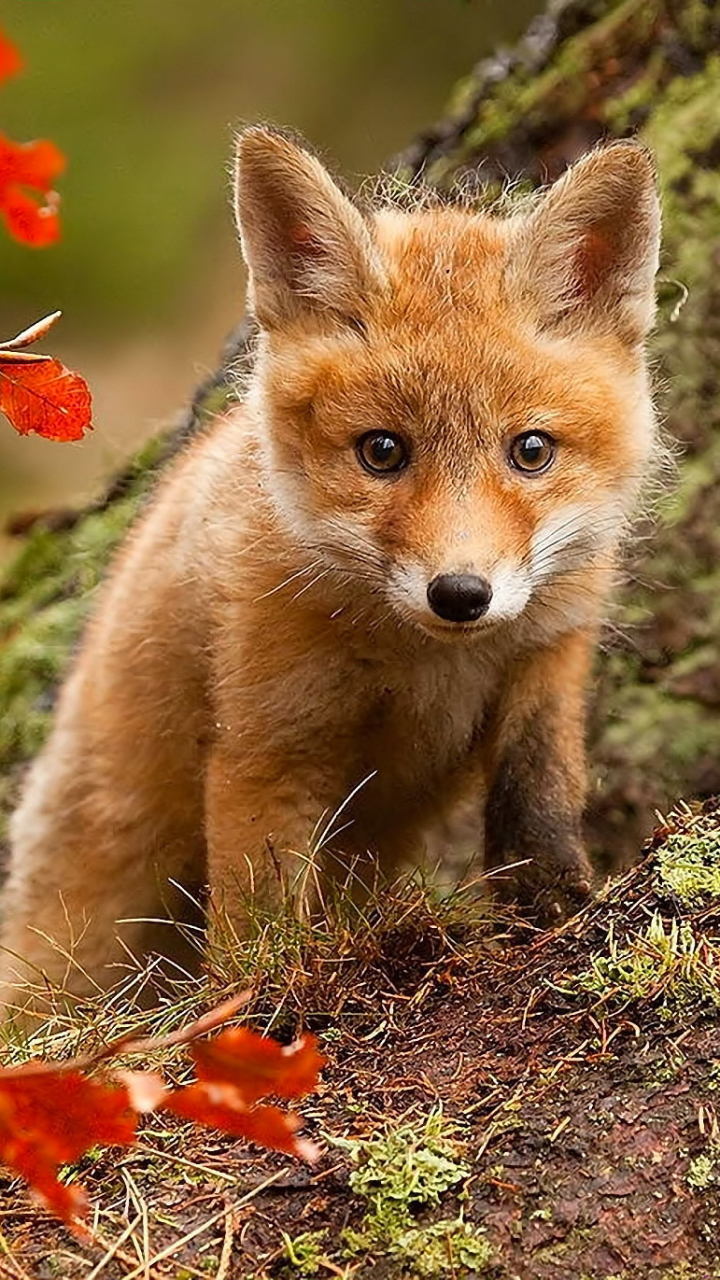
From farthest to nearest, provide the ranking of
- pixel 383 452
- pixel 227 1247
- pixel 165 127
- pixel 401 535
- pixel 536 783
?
pixel 165 127, pixel 536 783, pixel 383 452, pixel 401 535, pixel 227 1247

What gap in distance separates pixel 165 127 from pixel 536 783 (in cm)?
933

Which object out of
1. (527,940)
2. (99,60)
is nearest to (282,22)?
(99,60)

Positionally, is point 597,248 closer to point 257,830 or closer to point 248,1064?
point 257,830

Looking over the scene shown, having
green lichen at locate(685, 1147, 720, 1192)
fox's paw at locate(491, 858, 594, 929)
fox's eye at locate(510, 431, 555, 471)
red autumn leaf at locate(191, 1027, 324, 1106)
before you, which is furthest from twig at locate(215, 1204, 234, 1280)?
fox's eye at locate(510, 431, 555, 471)

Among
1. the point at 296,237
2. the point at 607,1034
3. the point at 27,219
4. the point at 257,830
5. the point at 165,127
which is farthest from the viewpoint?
the point at 165,127

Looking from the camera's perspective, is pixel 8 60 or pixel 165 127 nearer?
pixel 8 60

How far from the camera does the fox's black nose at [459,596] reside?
120 inches

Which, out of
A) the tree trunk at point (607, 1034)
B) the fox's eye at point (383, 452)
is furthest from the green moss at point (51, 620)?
the fox's eye at point (383, 452)

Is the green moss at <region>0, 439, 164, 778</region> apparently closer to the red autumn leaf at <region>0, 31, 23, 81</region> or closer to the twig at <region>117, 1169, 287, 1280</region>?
the twig at <region>117, 1169, 287, 1280</region>

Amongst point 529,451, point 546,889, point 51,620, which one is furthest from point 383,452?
point 51,620

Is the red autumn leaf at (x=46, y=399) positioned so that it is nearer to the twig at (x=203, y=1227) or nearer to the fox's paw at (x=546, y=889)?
the twig at (x=203, y=1227)

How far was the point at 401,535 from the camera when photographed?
3.24 m

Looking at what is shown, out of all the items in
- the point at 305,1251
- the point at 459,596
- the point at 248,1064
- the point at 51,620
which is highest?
the point at 459,596

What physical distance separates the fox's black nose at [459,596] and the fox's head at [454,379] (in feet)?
0.03
